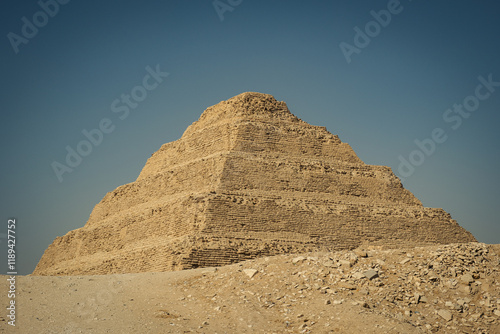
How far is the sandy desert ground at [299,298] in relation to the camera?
14.6 meters

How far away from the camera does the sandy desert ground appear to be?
47.8 feet

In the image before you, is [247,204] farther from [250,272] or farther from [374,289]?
[374,289]

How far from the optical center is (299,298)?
16.0 metres

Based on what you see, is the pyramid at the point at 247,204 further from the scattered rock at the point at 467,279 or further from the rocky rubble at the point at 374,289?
the scattered rock at the point at 467,279

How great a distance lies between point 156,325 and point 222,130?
18.7m

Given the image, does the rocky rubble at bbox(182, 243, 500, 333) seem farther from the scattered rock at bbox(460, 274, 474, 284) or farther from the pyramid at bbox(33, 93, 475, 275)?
the pyramid at bbox(33, 93, 475, 275)

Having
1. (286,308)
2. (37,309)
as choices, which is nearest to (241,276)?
(286,308)

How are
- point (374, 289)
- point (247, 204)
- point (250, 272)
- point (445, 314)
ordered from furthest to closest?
point (247, 204)
point (250, 272)
point (374, 289)
point (445, 314)

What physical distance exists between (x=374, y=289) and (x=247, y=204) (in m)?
11.7

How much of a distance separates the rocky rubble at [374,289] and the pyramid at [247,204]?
6.91 m

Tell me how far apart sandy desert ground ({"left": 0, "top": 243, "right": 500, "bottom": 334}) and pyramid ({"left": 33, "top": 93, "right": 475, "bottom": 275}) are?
6.34 m

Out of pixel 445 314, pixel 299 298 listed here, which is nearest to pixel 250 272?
pixel 299 298

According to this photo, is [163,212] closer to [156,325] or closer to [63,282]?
[63,282]

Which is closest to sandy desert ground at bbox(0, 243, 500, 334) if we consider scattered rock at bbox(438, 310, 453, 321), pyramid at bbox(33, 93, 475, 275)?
scattered rock at bbox(438, 310, 453, 321)
